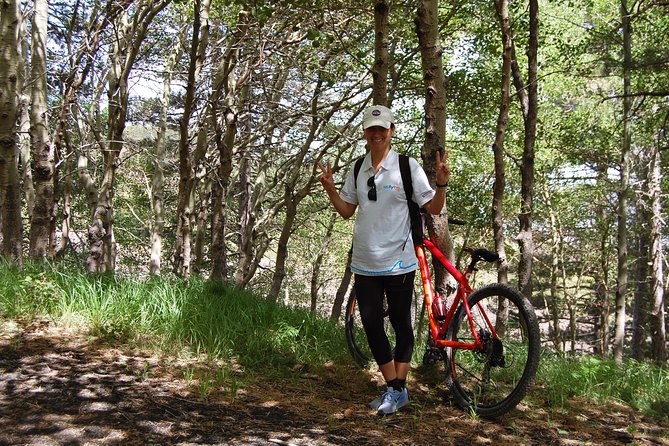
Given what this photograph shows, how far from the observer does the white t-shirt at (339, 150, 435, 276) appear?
340 cm

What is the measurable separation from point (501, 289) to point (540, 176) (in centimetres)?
1683

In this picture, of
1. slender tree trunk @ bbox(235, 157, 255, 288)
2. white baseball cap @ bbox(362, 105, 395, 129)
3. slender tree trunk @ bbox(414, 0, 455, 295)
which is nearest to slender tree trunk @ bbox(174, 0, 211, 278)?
slender tree trunk @ bbox(235, 157, 255, 288)

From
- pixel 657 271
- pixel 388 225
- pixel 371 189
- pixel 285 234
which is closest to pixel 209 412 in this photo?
pixel 388 225

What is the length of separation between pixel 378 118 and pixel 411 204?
0.61m

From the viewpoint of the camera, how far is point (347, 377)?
4141 millimetres

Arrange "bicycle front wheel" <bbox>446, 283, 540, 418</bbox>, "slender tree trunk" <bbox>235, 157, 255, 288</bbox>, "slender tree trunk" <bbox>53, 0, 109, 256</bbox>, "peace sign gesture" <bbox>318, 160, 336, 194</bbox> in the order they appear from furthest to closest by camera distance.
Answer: "slender tree trunk" <bbox>235, 157, 255, 288</bbox> → "slender tree trunk" <bbox>53, 0, 109, 256</bbox> → "peace sign gesture" <bbox>318, 160, 336, 194</bbox> → "bicycle front wheel" <bbox>446, 283, 540, 418</bbox>

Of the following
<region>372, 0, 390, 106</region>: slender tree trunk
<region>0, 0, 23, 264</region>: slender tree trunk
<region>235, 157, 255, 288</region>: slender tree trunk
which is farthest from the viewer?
<region>235, 157, 255, 288</region>: slender tree trunk

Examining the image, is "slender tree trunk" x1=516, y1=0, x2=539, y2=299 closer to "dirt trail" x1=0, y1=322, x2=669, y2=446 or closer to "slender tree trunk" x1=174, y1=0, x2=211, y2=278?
"dirt trail" x1=0, y1=322, x2=669, y2=446

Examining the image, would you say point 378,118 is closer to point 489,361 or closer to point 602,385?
point 489,361

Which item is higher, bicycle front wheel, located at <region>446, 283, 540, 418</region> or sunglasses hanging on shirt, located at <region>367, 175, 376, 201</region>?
sunglasses hanging on shirt, located at <region>367, 175, 376, 201</region>

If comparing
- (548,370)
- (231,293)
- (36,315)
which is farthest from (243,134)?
(548,370)

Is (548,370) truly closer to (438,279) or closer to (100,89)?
(438,279)

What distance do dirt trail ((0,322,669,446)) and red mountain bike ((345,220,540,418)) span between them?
0.61ft

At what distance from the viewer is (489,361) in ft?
11.6
